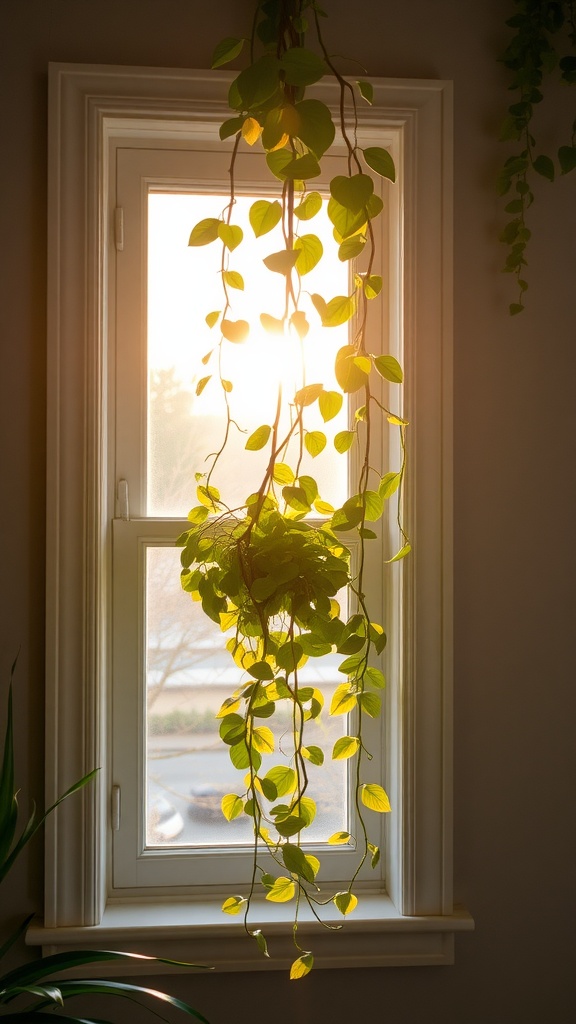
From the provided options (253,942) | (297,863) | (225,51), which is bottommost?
(253,942)

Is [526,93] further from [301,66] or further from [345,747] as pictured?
[345,747]

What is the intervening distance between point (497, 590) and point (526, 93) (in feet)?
3.27

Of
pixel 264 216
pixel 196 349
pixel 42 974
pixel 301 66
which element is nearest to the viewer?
pixel 301 66

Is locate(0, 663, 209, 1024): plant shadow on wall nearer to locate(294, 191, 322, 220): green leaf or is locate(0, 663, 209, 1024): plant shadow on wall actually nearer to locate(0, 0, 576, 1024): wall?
locate(0, 0, 576, 1024): wall

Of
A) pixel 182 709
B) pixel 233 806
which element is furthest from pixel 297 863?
pixel 182 709

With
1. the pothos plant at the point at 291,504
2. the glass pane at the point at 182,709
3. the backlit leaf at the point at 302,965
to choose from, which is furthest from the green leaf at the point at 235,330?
the backlit leaf at the point at 302,965

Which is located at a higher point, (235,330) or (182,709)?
(235,330)

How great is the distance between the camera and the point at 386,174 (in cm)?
92

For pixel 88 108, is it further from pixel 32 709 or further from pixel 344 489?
pixel 32 709

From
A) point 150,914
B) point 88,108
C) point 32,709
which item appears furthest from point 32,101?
point 150,914

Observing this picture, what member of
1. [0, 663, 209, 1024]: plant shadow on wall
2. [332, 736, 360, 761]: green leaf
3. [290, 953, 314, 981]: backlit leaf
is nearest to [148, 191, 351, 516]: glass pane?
[0, 663, 209, 1024]: plant shadow on wall

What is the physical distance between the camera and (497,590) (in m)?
1.63

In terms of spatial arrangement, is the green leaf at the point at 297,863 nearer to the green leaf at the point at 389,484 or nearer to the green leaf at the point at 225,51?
the green leaf at the point at 389,484

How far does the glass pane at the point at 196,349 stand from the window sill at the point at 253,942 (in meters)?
0.81
